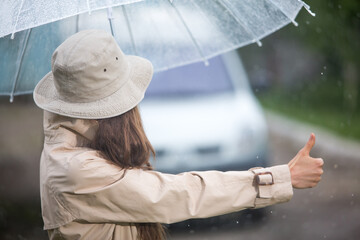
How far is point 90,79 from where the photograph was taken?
2100mm

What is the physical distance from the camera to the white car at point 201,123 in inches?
204

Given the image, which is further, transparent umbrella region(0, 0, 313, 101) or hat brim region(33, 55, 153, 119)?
transparent umbrella region(0, 0, 313, 101)

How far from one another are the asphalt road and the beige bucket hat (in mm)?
Answer: 3379

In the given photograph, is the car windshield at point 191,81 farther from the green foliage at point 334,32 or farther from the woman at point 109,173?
the green foliage at point 334,32

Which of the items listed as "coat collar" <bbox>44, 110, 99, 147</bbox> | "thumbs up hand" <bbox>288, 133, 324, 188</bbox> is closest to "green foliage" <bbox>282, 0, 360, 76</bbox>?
"thumbs up hand" <bbox>288, 133, 324, 188</bbox>

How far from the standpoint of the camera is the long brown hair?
2.16 m

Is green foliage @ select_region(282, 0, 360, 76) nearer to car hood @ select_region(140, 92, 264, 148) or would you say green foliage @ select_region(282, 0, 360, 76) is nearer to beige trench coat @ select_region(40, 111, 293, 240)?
car hood @ select_region(140, 92, 264, 148)

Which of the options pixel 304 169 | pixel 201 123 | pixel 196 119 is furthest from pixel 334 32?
pixel 304 169

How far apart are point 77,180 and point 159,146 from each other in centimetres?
306

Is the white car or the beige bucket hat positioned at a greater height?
the beige bucket hat

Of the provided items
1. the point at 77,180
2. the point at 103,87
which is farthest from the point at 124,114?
the point at 77,180

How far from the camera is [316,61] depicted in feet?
53.5

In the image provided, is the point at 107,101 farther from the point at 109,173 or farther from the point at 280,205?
the point at 280,205

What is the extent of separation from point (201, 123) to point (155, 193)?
3.34 metres
